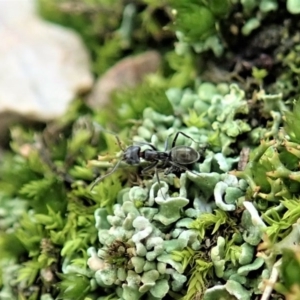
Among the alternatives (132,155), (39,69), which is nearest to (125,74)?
(39,69)

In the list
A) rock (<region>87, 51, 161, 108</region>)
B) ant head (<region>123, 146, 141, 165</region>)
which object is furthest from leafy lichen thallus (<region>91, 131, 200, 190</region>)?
rock (<region>87, 51, 161, 108</region>)

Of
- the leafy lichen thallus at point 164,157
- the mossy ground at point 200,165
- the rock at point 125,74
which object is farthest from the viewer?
the rock at point 125,74

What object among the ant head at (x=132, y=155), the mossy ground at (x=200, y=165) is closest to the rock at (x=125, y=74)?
the mossy ground at (x=200, y=165)

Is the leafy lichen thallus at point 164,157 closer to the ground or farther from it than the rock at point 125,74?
farther from it

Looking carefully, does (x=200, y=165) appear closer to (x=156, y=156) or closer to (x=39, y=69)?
(x=156, y=156)

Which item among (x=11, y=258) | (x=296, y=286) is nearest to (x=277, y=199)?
(x=296, y=286)

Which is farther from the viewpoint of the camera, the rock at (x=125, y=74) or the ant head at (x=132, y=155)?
the rock at (x=125, y=74)

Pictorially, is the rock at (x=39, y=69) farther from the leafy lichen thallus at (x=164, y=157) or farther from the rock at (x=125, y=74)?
the leafy lichen thallus at (x=164, y=157)
